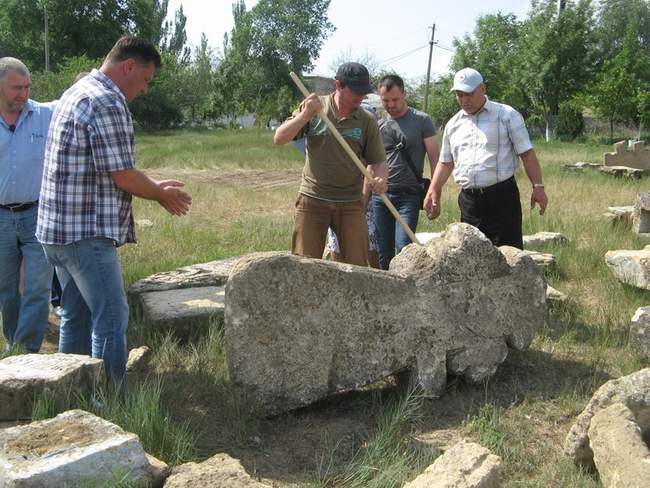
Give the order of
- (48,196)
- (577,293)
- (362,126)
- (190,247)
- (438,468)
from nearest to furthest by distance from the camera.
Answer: (438,468) → (48,196) → (362,126) → (577,293) → (190,247)

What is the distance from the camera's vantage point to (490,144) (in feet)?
16.2

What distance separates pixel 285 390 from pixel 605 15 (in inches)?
2163

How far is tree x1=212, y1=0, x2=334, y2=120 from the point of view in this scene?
50.3 metres

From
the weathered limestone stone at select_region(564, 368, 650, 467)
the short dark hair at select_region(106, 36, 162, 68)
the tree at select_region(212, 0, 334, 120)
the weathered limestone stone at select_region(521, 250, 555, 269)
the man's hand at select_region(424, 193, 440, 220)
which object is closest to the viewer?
the weathered limestone stone at select_region(564, 368, 650, 467)

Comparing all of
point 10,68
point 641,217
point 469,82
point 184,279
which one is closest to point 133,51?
point 10,68

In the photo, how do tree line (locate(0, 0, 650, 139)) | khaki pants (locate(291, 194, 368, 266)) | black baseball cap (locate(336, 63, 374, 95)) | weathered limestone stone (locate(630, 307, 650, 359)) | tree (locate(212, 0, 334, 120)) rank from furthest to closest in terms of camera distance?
tree (locate(212, 0, 334, 120))
tree line (locate(0, 0, 650, 139))
khaki pants (locate(291, 194, 368, 266))
black baseball cap (locate(336, 63, 374, 95))
weathered limestone stone (locate(630, 307, 650, 359))

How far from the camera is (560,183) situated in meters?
14.0

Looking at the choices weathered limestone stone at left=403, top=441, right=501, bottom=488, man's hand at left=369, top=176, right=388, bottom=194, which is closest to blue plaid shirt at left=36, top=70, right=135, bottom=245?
man's hand at left=369, top=176, right=388, bottom=194

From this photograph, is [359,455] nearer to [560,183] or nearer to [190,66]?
[560,183]

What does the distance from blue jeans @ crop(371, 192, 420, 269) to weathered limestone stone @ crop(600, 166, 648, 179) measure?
1173cm

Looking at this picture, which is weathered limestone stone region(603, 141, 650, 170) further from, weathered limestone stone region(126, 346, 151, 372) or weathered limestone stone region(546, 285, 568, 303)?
weathered limestone stone region(126, 346, 151, 372)

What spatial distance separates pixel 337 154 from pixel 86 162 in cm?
182

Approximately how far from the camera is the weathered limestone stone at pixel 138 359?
429 centimetres

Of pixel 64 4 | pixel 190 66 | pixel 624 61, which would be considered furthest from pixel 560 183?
pixel 190 66
